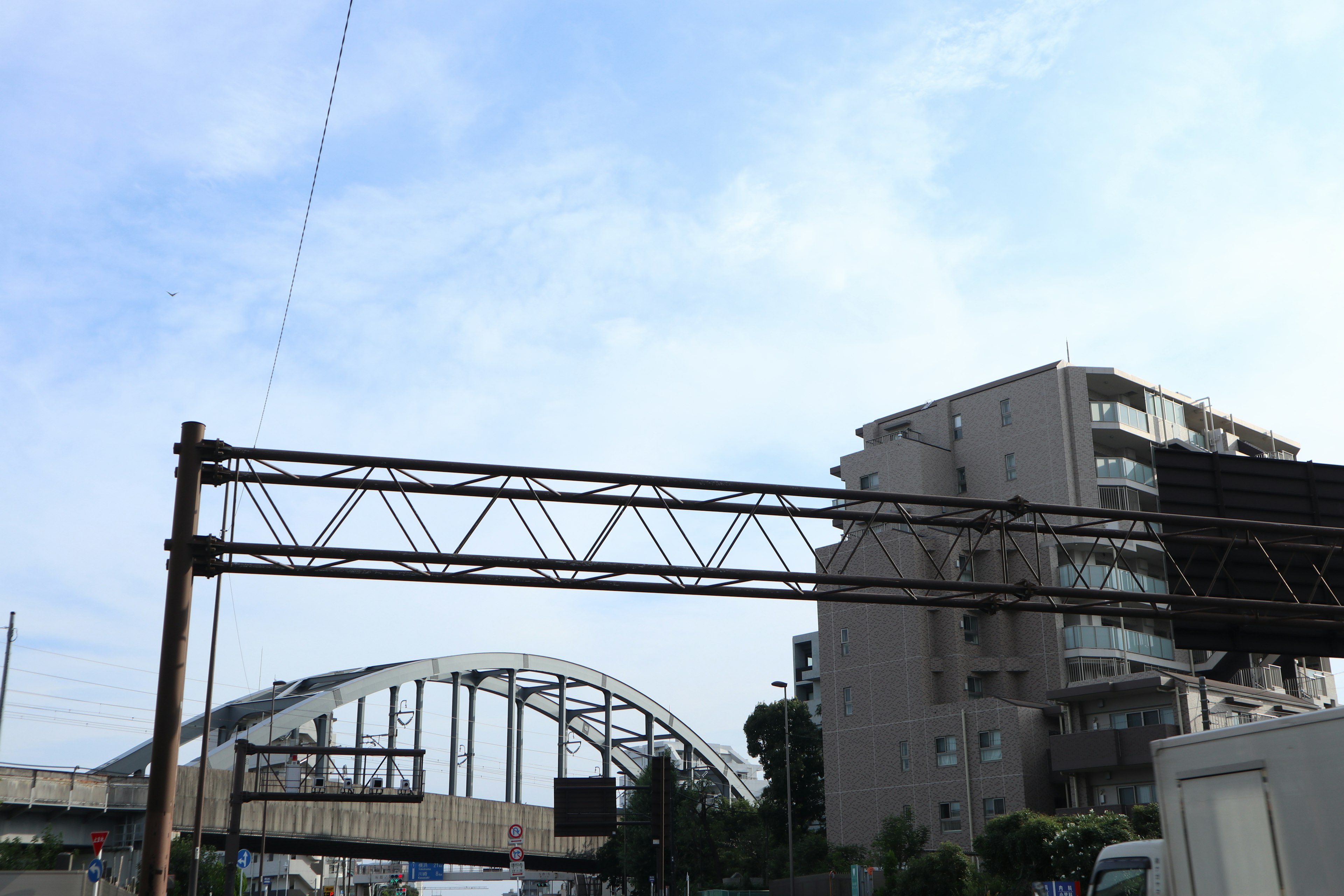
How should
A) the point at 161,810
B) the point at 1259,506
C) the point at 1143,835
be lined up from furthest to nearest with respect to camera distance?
the point at 1143,835 < the point at 1259,506 < the point at 161,810

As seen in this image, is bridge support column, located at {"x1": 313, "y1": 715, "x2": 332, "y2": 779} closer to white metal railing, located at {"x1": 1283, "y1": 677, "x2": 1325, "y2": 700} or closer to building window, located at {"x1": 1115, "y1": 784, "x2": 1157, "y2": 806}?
building window, located at {"x1": 1115, "y1": 784, "x2": 1157, "y2": 806}

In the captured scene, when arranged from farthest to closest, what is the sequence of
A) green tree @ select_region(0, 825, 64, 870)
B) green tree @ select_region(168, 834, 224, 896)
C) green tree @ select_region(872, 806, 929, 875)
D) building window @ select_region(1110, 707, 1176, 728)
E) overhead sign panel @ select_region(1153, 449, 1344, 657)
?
green tree @ select_region(168, 834, 224, 896) < green tree @ select_region(872, 806, 929, 875) < building window @ select_region(1110, 707, 1176, 728) < green tree @ select_region(0, 825, 64, 870) < overhead sign panel @ select_region(1153, 449, 1344, 657)

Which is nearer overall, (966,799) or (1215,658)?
A: (966,799)

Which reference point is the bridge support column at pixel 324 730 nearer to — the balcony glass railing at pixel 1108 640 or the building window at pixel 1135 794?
the balcony glass railing at pixel 1108 640

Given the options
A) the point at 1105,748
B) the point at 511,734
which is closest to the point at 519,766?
the point at 511,734

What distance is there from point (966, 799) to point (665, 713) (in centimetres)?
A: 4695

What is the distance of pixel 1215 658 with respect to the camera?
57.8 metres

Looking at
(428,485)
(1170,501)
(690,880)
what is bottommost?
(690,880)

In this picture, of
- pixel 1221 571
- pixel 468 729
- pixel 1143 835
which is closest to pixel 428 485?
pixel 1221 571

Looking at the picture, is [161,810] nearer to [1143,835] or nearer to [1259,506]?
[1259,506]

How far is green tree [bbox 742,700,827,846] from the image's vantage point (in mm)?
70688

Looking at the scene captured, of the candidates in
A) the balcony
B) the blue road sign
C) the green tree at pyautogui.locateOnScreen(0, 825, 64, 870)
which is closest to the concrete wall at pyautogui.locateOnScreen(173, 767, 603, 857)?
the green tree at pyautogui.locateOnScreen(0, 825, 64, 870)

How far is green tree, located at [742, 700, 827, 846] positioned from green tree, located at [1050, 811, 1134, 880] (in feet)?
93.4

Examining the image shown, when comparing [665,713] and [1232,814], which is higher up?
[665,713]
